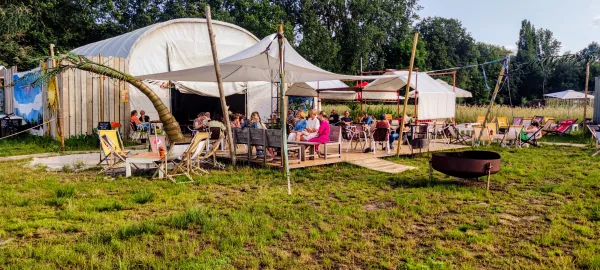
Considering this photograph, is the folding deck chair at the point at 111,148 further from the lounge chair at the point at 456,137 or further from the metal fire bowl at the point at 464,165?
the lounge chair at the point at 456,137

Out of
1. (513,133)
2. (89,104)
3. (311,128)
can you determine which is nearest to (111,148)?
(311,128)

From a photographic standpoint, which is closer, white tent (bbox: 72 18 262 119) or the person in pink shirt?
the person in pink shirt

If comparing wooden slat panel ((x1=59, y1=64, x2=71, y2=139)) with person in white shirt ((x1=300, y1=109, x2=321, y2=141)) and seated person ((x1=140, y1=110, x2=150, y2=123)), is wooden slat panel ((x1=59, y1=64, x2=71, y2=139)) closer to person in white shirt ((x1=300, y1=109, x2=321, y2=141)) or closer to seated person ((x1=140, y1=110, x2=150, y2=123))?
seated person ((x1=140, y1=110, x2=150, y2=123))

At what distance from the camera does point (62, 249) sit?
3.72 meters

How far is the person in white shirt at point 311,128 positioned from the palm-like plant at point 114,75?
4081 mm

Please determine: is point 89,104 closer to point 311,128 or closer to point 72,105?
point 72,105

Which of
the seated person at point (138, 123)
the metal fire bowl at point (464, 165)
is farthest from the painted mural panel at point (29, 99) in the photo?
the metal fire bowl at point (464, 165)

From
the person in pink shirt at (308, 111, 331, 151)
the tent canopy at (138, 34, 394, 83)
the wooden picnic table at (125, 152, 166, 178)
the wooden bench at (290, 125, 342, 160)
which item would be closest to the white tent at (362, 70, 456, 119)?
the tent canopy at (138, 34, 394, 83)

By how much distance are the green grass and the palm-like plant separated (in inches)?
124

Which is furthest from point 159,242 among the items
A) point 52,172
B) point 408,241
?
point 52,172

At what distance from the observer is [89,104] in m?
12.2

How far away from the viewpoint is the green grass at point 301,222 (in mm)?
3572

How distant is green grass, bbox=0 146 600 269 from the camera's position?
3.57 metres

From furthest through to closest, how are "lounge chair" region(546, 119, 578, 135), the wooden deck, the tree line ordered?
the tree line, "lounge chair" region(546, 119, 578, 135), the wooden deck
